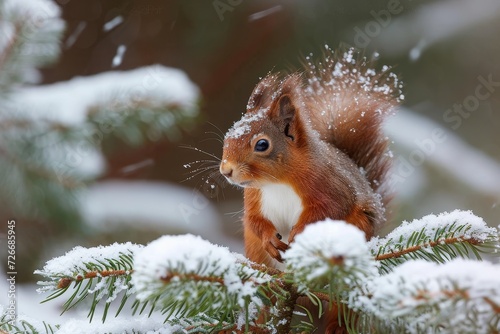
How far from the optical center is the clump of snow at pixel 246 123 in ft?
2.34

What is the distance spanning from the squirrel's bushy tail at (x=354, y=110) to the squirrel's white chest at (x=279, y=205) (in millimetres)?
180

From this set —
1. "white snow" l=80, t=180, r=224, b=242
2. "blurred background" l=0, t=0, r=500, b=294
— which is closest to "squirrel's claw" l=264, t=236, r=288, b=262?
"white snow" l=80, t=180, r=224, b=242

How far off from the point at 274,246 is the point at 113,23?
5.82 ft

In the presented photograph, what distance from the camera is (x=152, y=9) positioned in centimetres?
221

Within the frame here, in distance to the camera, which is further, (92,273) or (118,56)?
(118,56)

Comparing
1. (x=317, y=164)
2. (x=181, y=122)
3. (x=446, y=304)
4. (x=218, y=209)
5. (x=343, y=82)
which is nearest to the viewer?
(x=446, y=304)

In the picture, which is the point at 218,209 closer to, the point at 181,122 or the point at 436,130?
the point at 436,130

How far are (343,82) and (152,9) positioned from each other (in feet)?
4.69

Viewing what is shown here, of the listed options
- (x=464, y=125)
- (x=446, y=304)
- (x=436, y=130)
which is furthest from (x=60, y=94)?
(x=464, y=125)

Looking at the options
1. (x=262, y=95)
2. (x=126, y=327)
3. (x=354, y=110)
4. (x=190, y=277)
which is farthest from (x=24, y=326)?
(x=354, y=110)

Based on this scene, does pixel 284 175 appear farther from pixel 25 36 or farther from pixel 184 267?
pixel 25 36

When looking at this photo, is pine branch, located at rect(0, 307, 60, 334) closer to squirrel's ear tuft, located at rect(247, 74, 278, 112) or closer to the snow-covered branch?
the snow-covered branch

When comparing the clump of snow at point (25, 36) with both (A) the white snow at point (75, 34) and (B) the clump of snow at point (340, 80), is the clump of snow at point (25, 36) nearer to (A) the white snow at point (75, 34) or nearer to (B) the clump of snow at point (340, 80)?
(B) the clump of snow at point (340, 80)

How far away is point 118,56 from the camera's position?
223cm
